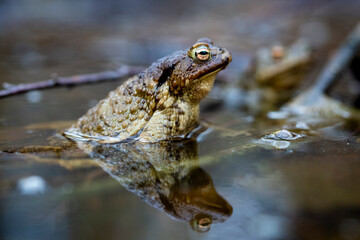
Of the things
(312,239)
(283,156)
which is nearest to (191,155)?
(283,156)

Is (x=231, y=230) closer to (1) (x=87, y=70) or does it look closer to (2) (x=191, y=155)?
(2) (x=191, y=155)

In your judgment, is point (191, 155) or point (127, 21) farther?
point (127, 21)

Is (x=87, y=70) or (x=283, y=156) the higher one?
(x=87, y=70)

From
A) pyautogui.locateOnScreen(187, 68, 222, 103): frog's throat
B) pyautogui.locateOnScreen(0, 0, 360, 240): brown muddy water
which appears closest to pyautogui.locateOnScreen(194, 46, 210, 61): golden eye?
pyautogui.locateOnScreen(187, 68, 222, 103): frog's throat

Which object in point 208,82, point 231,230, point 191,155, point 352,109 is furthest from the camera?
point 352,109

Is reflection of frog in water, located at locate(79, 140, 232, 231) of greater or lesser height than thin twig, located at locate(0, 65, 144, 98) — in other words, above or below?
below

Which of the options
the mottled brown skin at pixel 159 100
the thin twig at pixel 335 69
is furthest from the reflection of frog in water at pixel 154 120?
the thin twig at pixel 335 69

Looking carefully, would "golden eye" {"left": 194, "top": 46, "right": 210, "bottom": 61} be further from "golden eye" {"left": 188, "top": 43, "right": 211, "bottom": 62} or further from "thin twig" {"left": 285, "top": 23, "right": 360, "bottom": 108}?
"thin twig" {"left": 285, "top": 23, "right": 360, "bottom": 108}
